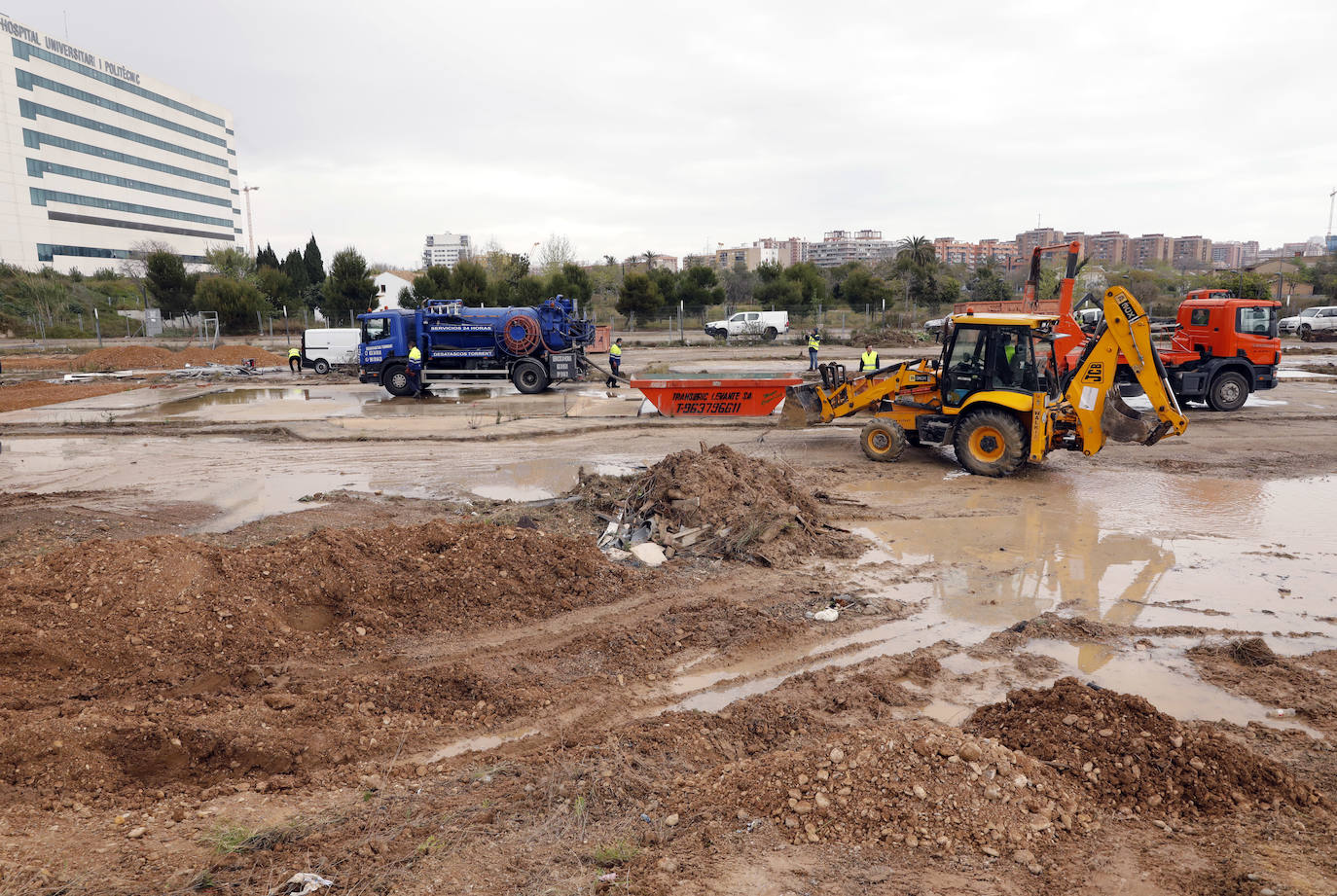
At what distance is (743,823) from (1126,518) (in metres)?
8.02

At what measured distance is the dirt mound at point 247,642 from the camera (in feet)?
15.5

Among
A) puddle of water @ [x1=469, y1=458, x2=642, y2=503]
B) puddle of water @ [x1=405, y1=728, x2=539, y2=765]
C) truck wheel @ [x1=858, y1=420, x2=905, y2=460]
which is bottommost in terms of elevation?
puddle of water @ [x1=405, y1=728, x2=539, y2=765]

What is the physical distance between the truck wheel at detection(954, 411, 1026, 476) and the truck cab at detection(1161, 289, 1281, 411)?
8.63 meters

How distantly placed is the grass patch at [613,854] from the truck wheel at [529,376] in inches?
Result: 754

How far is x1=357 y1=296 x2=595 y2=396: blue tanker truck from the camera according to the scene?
21766mm

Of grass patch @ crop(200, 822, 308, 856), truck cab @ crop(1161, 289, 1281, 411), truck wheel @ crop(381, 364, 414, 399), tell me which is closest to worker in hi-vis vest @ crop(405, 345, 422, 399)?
truck wheel @ crop(381, 364, 414, 399)

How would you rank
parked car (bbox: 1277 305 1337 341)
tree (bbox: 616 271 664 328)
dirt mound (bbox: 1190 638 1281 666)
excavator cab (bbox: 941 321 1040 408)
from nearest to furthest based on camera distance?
dirt mound (bbox: 1190 638 1281 666) → excavator cab (bbox: 941 321 1040 408) → parked car (bbox: 1277 305 1337 341) → tree (bbox: 616 271 664 328)

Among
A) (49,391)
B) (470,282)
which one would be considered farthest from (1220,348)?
(470,282)

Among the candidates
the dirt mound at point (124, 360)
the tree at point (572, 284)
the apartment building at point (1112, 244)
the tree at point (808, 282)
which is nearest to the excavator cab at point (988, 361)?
the dirt mound at point (124, 360)

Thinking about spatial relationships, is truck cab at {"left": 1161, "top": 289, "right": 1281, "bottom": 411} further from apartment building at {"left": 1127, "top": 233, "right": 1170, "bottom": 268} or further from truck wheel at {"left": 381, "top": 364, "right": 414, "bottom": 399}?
apartment building at {"left": 1127, "top": 233, "right": 1170, "bottom": 268}

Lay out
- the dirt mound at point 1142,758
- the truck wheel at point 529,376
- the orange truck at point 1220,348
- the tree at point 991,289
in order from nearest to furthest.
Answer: the dirt mound at point 1142,758 < the orange truck at point 1220,348 < the truck wheel at point 529,376 < the tree at point 991,289

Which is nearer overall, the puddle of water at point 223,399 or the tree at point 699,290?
the puddle of water at point 223,399

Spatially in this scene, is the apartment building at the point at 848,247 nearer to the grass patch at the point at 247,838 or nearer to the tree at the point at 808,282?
the tree at the point at 808,282

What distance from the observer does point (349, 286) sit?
45562 millimetres
